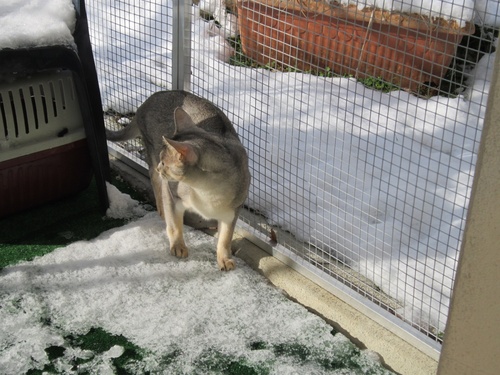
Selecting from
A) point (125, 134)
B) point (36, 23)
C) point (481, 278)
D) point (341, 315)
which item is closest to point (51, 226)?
point (125, 134)

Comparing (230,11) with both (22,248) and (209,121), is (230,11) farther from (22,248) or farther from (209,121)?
(22,248)

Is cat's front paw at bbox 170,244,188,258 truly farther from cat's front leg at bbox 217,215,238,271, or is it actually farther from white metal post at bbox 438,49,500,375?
white metal post at bbox 438,49,500,375

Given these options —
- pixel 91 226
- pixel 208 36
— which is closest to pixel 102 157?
pixel 91 226

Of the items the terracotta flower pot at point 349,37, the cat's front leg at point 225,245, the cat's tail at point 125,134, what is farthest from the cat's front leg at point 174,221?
the terracotta flower pot at point 349,37

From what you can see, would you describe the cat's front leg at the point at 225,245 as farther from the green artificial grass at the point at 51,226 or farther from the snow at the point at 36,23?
the snow at the point at 36,23

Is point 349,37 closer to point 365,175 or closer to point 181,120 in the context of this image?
point 365,175

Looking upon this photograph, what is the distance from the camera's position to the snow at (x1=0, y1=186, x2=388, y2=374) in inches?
109

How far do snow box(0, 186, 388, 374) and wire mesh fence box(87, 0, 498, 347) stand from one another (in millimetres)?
291

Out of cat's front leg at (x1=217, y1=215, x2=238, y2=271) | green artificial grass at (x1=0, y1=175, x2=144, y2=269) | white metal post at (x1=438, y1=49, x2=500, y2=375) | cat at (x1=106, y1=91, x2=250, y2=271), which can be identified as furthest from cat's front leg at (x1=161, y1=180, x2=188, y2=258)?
white metal post at (x1=438, y1=49, x2=500, y2=375)

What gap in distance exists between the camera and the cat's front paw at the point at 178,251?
11.3ft

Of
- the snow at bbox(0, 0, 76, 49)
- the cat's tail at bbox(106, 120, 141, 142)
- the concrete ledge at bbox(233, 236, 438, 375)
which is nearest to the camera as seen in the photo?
the concrete ledge at bbox(233, 236, 438, 375)

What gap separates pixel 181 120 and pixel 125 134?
0.81 meters

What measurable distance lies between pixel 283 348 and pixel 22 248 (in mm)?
1443

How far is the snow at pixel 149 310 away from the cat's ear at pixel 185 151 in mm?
646
